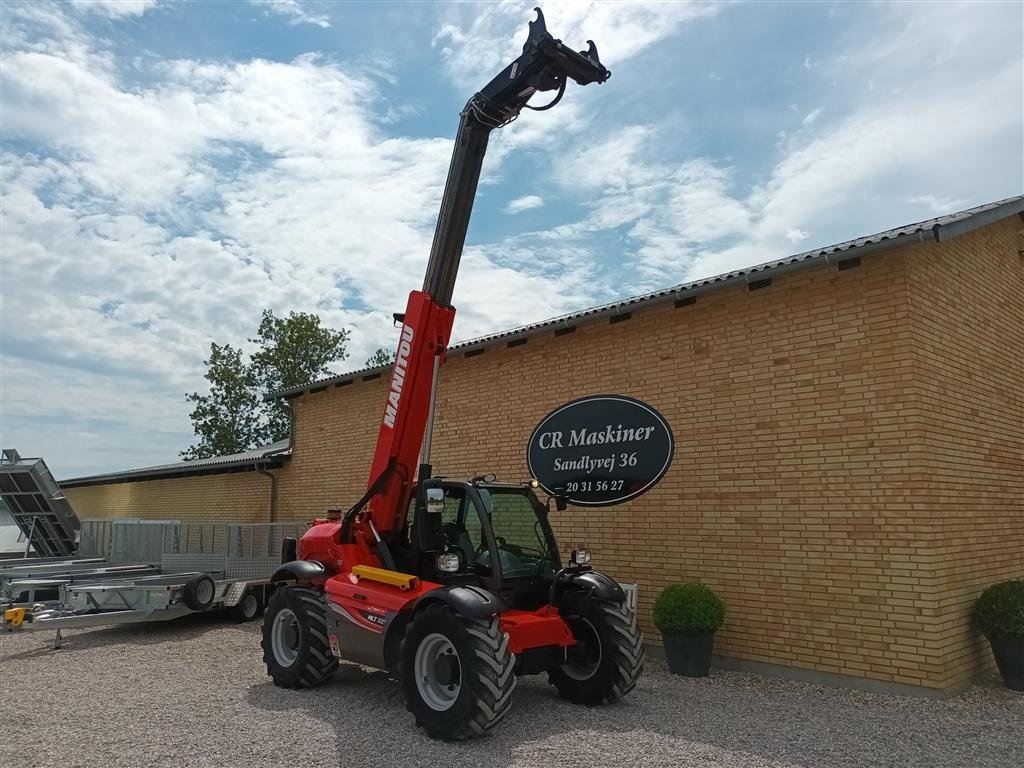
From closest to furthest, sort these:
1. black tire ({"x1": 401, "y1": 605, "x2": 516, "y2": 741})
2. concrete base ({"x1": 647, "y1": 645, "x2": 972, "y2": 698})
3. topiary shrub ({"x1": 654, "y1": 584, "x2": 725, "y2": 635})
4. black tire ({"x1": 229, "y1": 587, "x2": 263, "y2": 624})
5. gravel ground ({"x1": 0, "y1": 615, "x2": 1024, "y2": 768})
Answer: gravel ground ({"x1": 0, "y1": 615, "x2": 1024, "y2": 768}) → black tire ({"x1": 401, "y1": 605, "x2": 516, "y2": 741}) → concrete base ({"x1": 647, "y1": 645, "x2": 972, "y2": 698}) → topiary shrub ({"x1": 654, "y1": 584, "x2": 725, "y2": 635}) → black tire ({"x1": 229, "y1": 587, "x2": 263, "y2": 624})

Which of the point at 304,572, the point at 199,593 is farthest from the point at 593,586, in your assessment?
the point at 199,593

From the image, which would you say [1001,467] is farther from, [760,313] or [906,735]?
[906,735]

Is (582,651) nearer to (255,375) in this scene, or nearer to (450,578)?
(450,578)

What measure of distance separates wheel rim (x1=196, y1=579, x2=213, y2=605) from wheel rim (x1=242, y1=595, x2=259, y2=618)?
758mm

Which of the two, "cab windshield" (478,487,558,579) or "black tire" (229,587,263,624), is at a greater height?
"cab windshield" (478,487,558,579)

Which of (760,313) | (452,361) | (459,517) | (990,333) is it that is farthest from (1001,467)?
(452,361)

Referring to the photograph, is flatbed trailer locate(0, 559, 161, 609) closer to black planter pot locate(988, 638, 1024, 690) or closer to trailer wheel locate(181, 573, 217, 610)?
trailer wheel locate(181, 573, 217, 610)

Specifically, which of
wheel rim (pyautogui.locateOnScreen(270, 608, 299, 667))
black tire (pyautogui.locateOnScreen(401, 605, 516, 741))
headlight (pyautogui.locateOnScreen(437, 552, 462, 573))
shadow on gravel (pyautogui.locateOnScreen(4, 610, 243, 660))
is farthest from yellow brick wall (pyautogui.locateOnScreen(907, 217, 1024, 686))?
shadow on gravel (pyautogui.locateOnScreen(4, 610, 243, 660))

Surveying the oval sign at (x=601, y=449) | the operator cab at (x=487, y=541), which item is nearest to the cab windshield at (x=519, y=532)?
the operator cab at (x=487, y=541)

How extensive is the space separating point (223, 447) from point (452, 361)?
102ft

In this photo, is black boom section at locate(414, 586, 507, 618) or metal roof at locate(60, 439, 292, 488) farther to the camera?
metal roof at locate(60, 439, 292, 488)

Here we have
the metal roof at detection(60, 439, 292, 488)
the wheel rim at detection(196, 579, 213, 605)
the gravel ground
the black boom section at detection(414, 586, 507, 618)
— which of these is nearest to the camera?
the gravel ground

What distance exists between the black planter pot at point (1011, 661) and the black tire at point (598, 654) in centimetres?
341

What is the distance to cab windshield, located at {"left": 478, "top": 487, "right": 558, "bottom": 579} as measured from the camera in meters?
6.23
